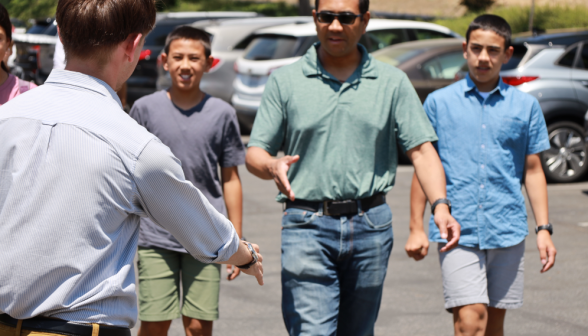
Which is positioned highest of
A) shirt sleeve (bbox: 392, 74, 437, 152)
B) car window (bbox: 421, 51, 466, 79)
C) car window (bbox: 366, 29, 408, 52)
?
shirt sleeve (bbox: 392, 74, 437, 152)

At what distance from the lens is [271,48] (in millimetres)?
12195

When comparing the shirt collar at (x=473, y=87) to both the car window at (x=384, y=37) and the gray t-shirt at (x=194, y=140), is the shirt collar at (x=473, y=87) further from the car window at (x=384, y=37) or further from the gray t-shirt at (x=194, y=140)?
the car window at (x=384, y=37)

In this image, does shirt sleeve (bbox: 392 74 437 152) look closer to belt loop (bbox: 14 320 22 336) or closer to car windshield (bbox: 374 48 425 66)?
belt loop (bbox: 14 320 22 336)

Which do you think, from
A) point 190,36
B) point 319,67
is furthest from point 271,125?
point 190,36

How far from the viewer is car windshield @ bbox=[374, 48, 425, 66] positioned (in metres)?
10.6

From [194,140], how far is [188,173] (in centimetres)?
18

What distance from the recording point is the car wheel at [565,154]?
9.62 m

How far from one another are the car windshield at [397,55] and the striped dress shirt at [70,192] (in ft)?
29.0

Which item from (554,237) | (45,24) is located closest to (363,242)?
(554,237)

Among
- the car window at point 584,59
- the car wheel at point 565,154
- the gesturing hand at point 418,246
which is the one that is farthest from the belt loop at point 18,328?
the car window at point 584,59

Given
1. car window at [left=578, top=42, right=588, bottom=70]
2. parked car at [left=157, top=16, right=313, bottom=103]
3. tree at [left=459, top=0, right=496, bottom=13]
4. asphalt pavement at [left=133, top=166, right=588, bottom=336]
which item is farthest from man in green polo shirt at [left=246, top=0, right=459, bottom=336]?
tree at [left=459, top=0, right=496, bottom=13]

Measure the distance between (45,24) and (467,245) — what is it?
19.0 metres

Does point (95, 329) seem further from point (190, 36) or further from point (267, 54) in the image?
point (267, 54)

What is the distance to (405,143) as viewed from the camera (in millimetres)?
3488
